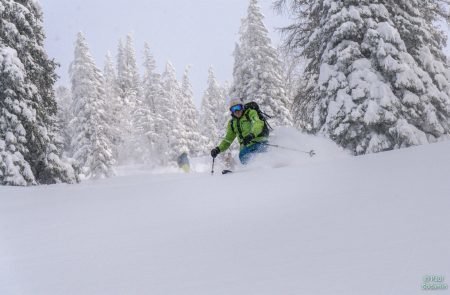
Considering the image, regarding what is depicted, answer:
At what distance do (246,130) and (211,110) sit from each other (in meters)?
50.9

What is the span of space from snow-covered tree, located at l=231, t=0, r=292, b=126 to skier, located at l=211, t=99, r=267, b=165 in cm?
1799

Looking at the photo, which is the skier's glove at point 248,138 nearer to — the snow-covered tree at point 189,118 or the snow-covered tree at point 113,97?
the snow-covered tree at point 189,118

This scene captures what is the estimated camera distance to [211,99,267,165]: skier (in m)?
9.82

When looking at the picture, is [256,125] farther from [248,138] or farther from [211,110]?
[211,110]

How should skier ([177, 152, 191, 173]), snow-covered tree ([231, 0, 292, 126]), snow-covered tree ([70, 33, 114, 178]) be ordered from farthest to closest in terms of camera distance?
1. snow-covered tree ([70, 33, 114, 178])
2. snow-covered tree ([231, 0, 292, 126])
3. skier ([177, 152, 191, 173])

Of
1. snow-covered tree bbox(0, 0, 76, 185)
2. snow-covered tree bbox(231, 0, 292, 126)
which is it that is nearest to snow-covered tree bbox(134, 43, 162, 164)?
snow-covered tree bbox(231, 0, 292, 126)

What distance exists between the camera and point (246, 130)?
1013cm

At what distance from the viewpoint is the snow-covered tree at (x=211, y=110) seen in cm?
5869

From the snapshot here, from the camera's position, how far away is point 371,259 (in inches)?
94.0

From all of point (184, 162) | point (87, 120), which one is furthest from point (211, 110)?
point (184, 162)

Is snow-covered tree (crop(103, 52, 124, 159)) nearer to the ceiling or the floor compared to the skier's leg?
nearer to the ceiling

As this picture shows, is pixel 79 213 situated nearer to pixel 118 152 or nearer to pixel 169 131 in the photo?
pixel 169 131

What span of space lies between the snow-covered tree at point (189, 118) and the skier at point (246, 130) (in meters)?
38.9

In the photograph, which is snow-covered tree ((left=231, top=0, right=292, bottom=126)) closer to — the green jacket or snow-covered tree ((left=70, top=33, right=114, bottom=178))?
snow-covered tree ((left=70, top=33, right=114, bottom=178))
